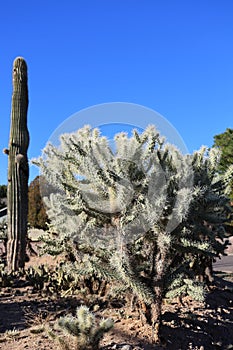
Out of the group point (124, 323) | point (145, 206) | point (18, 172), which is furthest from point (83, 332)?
point (18, 172)

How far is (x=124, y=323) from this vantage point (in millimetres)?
4117

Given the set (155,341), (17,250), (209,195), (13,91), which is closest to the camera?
(155,341)

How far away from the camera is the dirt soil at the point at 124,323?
3.73 meters

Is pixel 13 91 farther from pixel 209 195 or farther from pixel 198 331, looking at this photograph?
pixel 198 331

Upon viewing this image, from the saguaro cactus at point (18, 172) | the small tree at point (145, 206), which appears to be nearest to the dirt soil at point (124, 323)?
the small tree at point (145, 206)

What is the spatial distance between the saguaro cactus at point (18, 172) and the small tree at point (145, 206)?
3431mm

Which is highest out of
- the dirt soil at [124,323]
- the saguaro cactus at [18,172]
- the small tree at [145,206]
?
the saguaro cactus at [18,172]

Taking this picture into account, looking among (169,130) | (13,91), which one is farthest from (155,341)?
(13,91)

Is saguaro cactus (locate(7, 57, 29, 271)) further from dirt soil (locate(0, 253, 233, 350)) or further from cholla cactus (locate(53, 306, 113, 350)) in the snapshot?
cholla cactus (locate(53, 306, 113, 350))

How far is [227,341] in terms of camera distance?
431cm

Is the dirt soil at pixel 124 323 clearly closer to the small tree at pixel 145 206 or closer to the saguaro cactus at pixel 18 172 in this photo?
the small tree at pixel 145 206

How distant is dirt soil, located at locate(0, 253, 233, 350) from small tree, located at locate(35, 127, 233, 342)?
0.78 feet

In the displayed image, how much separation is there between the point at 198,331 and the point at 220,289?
2.17m

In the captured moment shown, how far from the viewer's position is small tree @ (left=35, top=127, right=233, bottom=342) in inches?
150
